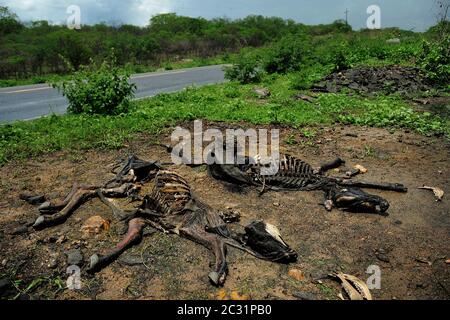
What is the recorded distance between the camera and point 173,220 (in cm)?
422

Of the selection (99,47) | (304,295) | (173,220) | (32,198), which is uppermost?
(99,47)

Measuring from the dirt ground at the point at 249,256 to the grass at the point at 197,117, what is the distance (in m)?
1.17

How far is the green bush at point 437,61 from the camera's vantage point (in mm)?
11961

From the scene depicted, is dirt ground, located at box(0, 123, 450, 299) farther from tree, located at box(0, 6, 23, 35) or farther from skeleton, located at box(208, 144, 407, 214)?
tree, located at box(0, 6, 23, 35)

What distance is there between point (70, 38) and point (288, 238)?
846 inches

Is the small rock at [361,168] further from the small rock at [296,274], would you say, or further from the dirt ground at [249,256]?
the small rock at [296,274]

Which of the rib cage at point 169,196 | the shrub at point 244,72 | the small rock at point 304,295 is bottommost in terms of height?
the small rock at point 304,295

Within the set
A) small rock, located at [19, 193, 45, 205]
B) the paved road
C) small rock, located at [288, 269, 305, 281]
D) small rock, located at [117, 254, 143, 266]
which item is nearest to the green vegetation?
the paved road

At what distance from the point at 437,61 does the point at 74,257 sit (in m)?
13.2

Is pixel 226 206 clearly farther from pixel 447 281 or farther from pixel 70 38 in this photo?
pixel 70 38

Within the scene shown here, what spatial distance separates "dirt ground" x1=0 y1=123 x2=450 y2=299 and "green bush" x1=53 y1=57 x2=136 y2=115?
320cm

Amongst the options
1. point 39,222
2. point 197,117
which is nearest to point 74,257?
point 39,222

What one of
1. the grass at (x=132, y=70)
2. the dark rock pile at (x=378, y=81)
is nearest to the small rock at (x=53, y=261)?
the grass at (x=132, y=70)

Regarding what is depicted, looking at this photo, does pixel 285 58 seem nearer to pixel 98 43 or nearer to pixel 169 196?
pixel 169 196
